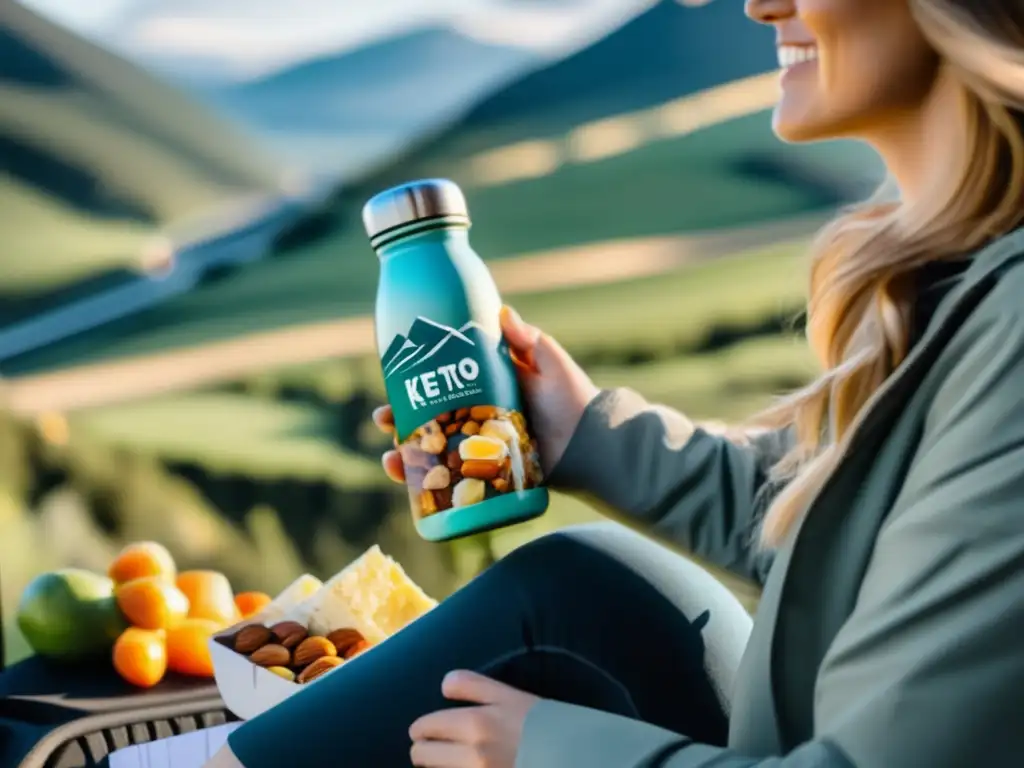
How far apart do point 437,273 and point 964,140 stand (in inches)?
12.6

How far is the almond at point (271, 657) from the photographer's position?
108 centimetres

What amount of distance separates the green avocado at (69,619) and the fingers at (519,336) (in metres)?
0.69

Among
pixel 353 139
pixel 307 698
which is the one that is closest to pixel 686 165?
pixel 353 139

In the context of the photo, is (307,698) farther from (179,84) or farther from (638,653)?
(179,84)

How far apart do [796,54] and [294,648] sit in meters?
0.70

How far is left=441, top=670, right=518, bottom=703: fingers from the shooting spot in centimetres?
68

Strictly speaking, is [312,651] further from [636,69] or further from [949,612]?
[636,69]

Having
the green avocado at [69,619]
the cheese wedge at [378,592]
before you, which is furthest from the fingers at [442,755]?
the green avocado at [69,619]

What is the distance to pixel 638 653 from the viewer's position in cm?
78

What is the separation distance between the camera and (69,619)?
1.33m

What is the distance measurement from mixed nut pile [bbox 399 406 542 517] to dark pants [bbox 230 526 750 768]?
7cm

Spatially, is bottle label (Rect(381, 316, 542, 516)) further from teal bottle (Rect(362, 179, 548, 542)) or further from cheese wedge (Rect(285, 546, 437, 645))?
cheese wedge (Rect(285, 546, 437, 645))

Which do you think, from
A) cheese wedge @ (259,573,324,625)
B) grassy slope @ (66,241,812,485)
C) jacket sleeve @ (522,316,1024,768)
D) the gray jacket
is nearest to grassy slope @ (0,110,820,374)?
grassy slope @ (66,241,812,485)

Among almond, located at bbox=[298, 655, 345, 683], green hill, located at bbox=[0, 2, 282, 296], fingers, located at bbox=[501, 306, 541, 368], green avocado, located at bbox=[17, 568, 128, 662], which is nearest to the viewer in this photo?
fingers, located at bbox=[501, 306, 541, 368]
